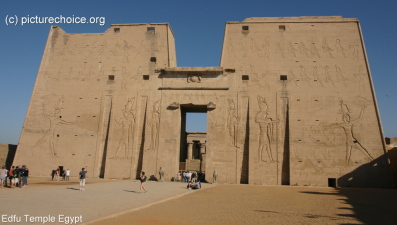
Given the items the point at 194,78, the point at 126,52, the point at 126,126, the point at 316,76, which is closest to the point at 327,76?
Answer: the point at 316,76

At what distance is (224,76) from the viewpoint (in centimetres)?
1925

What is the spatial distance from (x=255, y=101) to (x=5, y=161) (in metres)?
17.1

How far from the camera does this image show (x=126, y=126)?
19.2 meters

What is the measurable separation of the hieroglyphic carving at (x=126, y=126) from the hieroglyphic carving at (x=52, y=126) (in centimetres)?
332

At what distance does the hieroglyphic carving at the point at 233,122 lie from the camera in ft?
59.8

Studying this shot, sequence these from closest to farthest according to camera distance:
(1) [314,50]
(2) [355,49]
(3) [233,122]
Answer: (3) [233,122], (2) [355,49], (1) [314,50]

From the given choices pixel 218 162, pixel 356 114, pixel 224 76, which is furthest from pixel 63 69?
pixel 356 114

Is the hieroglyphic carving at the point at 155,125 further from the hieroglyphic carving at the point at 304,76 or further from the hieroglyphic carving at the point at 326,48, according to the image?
the hieroglyphic carving at the point at 326,48

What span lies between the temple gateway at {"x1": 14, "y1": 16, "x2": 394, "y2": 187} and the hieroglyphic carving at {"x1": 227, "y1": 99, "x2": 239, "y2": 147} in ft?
0.20

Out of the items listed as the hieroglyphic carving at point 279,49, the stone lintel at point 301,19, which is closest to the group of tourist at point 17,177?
the hieroglyphic carving at point 279,49

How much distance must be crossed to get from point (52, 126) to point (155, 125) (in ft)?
21.9

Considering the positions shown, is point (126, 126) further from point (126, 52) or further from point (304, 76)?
point (304, 76)

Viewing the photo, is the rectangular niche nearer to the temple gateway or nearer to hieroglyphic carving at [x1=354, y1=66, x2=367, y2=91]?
the temple gateway

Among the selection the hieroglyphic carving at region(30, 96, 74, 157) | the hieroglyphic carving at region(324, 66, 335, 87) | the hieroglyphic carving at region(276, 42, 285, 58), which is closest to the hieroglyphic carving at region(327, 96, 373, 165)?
the hieroglyphic carving at region(324, 66, 335, 87)
